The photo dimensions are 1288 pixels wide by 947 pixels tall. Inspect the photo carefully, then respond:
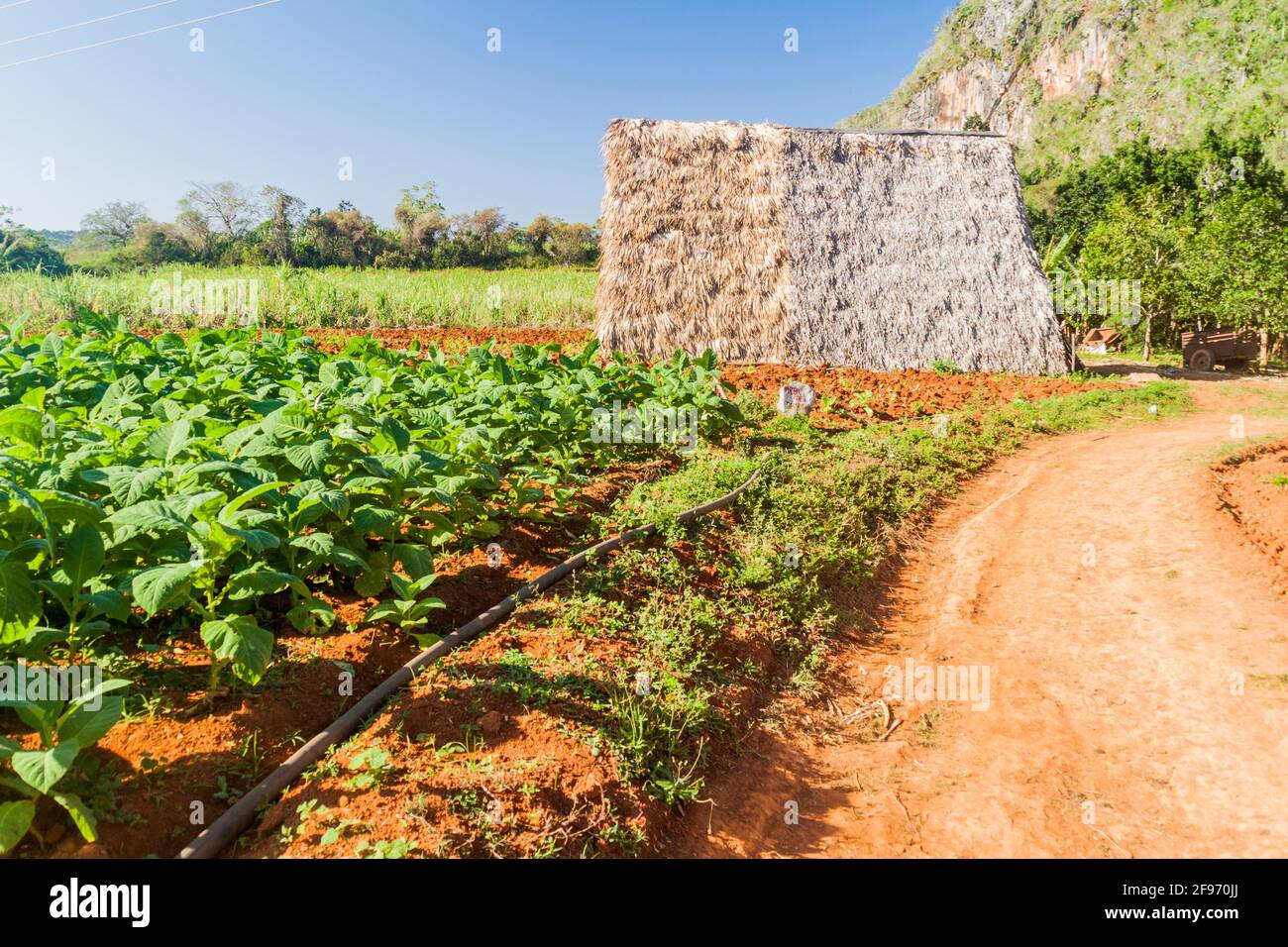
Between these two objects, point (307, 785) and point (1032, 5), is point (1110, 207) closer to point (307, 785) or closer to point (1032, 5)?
point (307, 785)

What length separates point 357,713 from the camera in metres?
3.02

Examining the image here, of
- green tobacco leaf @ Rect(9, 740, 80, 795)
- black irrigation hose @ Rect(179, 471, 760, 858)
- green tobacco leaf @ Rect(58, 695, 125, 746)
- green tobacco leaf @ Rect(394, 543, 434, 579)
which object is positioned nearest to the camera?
green tobacco leaf @ Rect(9, 740, 80, 795)

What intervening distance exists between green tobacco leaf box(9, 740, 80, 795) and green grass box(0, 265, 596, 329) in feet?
45.0

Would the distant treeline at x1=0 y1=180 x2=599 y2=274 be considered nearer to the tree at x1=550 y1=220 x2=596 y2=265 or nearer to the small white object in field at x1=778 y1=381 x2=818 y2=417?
the tree at x1=550 y1=220 x2=596 y2=265

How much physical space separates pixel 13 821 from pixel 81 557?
803 millimetres

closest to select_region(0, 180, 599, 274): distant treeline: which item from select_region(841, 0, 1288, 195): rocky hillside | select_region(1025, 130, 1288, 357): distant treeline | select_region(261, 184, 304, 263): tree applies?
select_region(261, 184, 304, 263): tree

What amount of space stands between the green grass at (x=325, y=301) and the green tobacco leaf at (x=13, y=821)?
13.6 meters

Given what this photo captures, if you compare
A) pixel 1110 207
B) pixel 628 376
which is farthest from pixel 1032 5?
pixel 628 376

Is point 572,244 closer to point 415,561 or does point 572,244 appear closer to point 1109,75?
point 415,561

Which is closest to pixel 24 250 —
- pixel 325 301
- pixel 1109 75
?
pixel 325 301

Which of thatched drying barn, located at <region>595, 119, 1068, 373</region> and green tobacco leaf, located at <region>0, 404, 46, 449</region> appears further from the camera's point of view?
thatched drying barn, located at <region>595, 119, 1068, 373</region>

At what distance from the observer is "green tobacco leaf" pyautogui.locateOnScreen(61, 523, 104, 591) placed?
8.45 feet

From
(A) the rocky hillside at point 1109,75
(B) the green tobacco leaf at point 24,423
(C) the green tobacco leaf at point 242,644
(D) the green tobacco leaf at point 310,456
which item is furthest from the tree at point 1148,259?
(A) the rocky hillside at point 1109,75

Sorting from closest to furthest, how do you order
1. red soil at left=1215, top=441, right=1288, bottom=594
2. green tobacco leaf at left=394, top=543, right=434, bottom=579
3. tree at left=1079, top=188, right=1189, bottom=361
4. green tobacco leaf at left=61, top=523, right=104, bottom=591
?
green tobacco leaf at left=61, top=523, right=104, bottom=591
green tobacco leaf at left=394, top=543, right=434, bottom=579
red soil at left=1215, top=441, right=1288, bottom=594
tree at left=1079, top=188, right=1189, bottom=361
